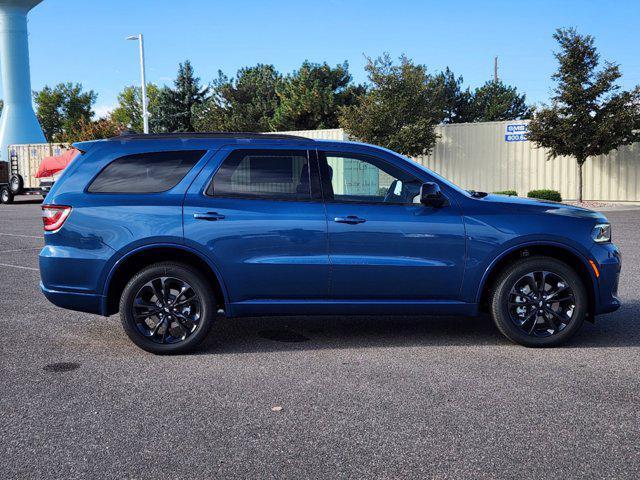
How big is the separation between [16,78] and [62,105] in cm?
1232

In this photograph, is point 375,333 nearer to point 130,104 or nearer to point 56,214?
point 56,214

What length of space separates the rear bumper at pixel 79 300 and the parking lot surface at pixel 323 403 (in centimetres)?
41

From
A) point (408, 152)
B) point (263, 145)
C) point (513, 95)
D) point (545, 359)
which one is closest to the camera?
point (545, 359)

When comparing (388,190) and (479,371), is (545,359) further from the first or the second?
(388,190)

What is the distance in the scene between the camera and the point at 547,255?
575cm

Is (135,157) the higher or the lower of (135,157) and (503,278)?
the higher

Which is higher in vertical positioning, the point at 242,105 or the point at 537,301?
the point at 242,105

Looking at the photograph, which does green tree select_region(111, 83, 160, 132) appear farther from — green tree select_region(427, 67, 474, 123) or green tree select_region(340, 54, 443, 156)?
green tree select_region(340, 54, 443, 156)

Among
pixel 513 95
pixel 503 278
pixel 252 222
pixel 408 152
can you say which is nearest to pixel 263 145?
pixel 252 222

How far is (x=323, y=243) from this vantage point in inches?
215

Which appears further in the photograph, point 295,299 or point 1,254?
point 1,254

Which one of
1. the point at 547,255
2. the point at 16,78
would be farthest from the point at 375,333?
the point at 16,78

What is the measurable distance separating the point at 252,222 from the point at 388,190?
1.23m

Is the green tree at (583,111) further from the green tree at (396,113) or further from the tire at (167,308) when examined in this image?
the tire at (167,308)
